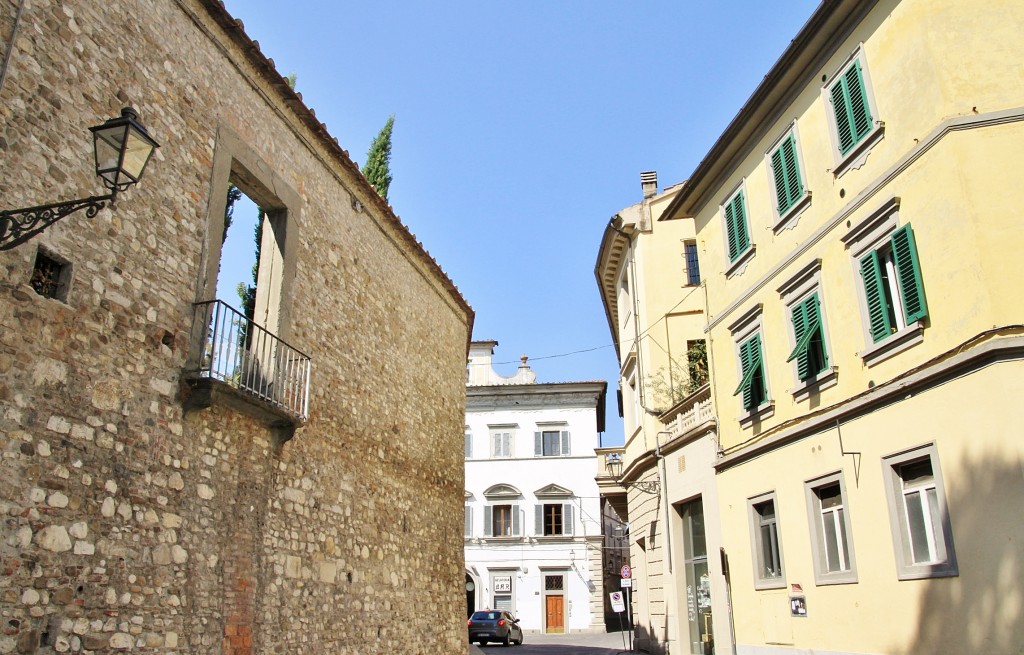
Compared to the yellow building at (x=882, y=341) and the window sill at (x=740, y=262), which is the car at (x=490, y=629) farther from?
the window sill at (x=740, y=262)

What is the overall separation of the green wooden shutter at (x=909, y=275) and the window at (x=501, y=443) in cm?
2928

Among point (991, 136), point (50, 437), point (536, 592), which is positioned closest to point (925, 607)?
point (991, 136)

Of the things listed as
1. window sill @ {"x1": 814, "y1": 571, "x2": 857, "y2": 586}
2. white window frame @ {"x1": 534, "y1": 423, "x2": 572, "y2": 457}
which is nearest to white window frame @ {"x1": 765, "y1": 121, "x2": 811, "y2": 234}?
window sill @ {"x1": 814, "y1": 571, "x2": 857, "y2": 586}

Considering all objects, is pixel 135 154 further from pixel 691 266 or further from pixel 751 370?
pixel 691 266

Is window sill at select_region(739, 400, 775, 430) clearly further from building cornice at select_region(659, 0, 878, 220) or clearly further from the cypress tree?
the cypress tree

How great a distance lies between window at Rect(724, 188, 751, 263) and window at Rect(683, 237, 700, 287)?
19.3 ft

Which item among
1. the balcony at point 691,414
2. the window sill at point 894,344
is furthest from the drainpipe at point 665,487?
the window sill at point 894,344

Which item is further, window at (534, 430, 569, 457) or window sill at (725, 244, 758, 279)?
window at (534, 430, 569, 457)

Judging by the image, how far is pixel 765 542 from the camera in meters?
12.3

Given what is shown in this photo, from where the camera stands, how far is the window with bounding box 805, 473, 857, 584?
10.2 metres

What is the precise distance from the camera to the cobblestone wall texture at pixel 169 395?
595 centimetres

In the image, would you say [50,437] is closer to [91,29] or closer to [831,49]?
[91,29]

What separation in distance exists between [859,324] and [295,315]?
709 centimetres

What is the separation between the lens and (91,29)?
689cm
